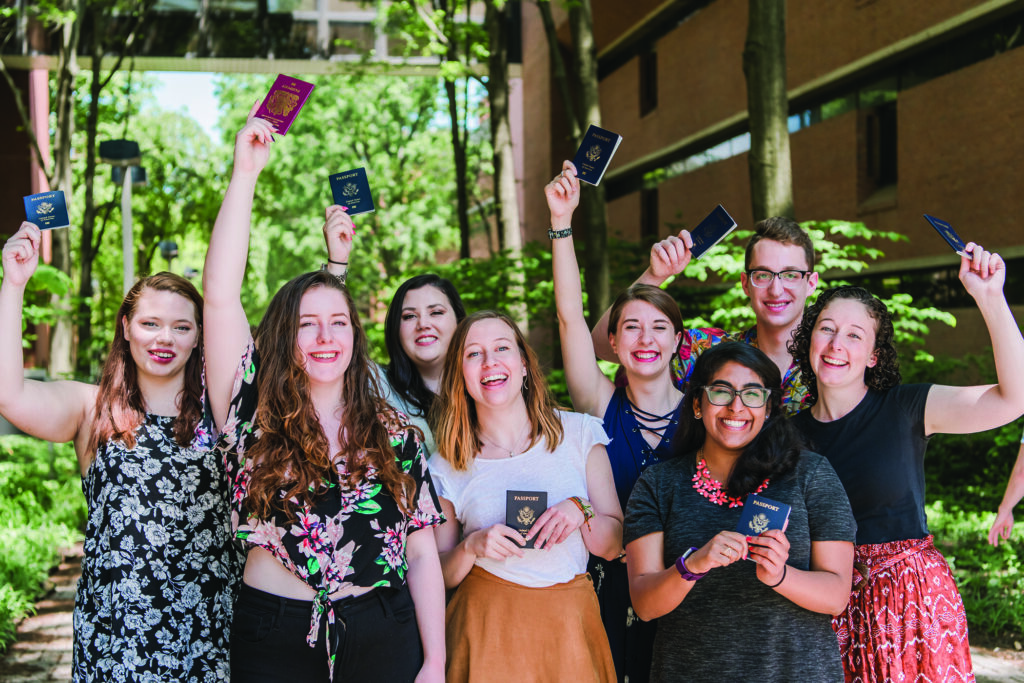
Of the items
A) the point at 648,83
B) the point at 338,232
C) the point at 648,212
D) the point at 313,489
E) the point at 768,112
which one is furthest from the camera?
the point at 648,212

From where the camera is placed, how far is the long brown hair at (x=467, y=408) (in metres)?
3.10

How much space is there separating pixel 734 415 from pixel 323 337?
1.27 metres

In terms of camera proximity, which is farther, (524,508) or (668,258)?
(668,258)

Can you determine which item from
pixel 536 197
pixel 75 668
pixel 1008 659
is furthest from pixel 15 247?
pixel 536 197

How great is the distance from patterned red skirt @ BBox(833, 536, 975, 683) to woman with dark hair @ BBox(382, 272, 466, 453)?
1.75 m

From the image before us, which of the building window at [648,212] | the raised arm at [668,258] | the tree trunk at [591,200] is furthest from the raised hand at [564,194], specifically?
the building window at [648,212]

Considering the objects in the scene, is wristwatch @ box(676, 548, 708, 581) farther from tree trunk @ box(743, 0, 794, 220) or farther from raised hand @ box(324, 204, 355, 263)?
tree trunk @ box(743, 0, 794, 220)

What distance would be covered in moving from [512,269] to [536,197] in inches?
462

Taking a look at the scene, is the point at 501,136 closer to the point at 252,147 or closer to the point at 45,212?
the point at 45,212

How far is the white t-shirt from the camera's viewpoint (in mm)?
2965

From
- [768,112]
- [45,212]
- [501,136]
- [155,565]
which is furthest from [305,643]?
[501,136]

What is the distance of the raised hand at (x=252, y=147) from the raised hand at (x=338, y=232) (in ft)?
2.29

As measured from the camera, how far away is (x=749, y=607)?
2633 millimetres

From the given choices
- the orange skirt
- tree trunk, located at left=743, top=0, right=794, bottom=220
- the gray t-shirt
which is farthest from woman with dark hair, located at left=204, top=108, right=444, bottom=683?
tree trunk, located at left=743, top=0, right=794, bottom=220
